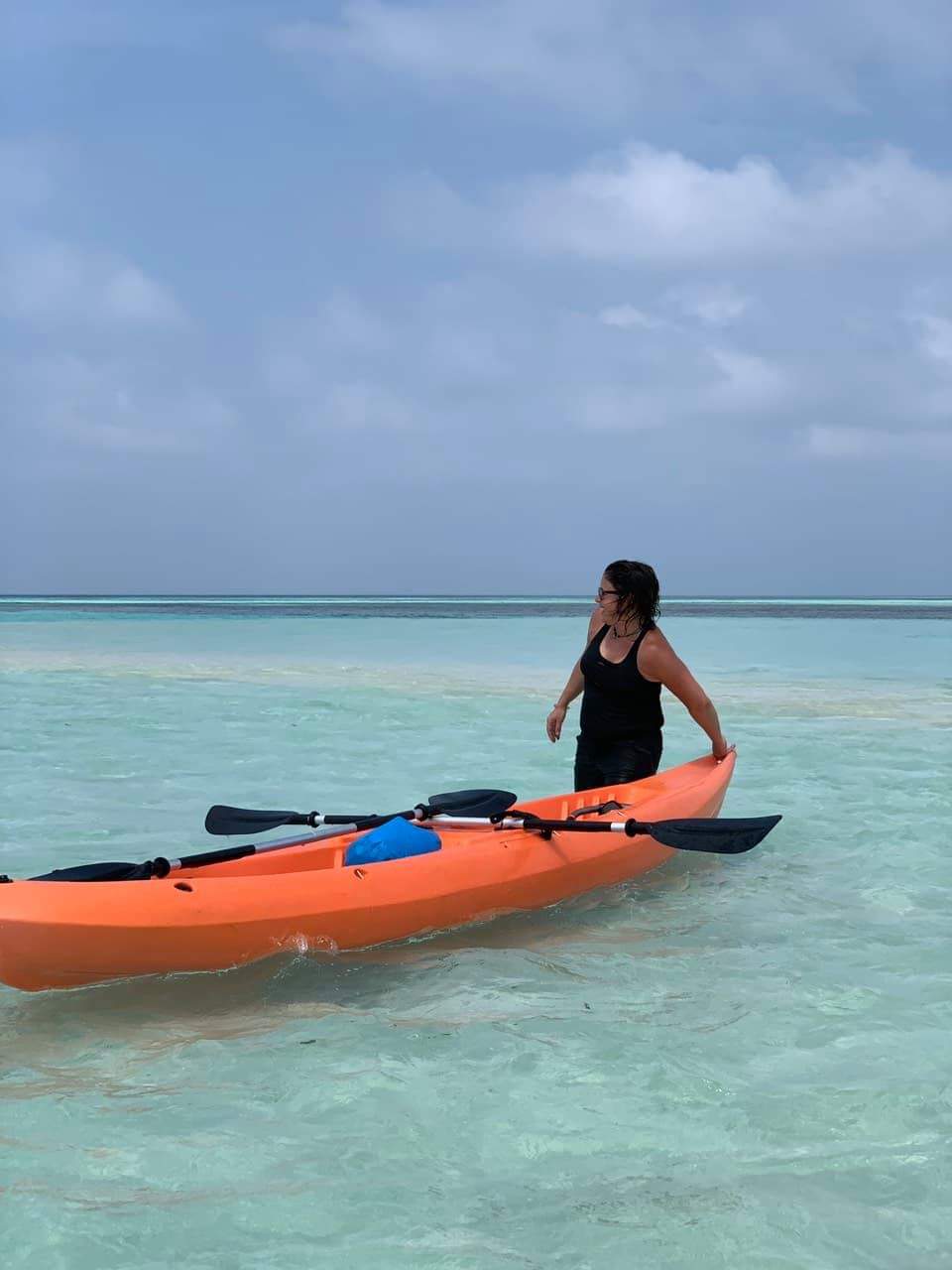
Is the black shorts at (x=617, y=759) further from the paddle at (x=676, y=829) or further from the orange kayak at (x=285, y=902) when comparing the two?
the paddle at (x=676, y=829)

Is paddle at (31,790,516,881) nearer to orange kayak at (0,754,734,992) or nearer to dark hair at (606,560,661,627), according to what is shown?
orange kayak at (0,754,734,992)

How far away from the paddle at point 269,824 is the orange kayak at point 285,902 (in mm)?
46

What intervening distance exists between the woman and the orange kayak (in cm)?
58

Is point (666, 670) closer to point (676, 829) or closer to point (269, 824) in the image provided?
point (676, 829)

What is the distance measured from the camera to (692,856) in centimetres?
608

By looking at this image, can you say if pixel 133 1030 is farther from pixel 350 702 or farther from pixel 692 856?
pixel 350 702

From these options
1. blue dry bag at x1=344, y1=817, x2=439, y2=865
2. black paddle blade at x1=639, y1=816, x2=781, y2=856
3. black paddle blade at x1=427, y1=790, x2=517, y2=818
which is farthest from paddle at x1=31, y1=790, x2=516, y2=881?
black paddle blade at x1=639, y1=816, x2=781, y2=856

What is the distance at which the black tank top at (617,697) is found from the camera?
18.7ft

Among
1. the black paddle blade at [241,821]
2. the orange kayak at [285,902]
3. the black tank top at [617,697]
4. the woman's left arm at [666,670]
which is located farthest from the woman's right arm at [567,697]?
the black paddle blade at [241,821]

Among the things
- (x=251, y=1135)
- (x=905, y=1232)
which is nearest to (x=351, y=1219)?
(x=251, y=1135)

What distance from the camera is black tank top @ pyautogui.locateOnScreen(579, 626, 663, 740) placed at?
18.7 feet

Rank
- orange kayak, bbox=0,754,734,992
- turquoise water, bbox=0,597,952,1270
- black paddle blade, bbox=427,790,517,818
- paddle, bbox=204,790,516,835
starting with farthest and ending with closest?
black paddle blade, bbox=427,790,517,818
paddle, bbox=204,790,516,835
orange kayak, bbox=0,754,734,992
turquoise water, bbox=0,597,952,1270

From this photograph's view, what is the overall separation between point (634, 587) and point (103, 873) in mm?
2753

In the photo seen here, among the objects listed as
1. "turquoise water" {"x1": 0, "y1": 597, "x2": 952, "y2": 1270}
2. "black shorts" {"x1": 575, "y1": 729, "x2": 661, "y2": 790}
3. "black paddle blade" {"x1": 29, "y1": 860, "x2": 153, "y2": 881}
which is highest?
"black shorts" {"x1": 575, "y1": 729, "x2": 661, "y2": 790}
